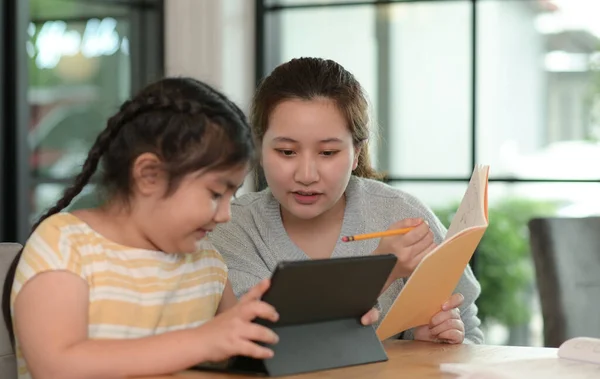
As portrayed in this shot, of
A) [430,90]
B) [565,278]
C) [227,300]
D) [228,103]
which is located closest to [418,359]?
[227,300]

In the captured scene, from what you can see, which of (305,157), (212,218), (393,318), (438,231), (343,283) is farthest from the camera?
(438,231)

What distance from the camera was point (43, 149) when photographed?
12.2ft

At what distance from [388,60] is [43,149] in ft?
4.46

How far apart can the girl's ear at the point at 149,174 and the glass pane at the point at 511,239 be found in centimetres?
259

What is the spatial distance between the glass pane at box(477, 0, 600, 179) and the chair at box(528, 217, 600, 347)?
175 centimetres

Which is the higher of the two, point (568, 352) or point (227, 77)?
point (227, 77)

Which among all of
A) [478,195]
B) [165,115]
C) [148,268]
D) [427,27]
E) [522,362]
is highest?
[427,27]

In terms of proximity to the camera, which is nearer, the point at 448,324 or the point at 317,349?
the point at 317,349

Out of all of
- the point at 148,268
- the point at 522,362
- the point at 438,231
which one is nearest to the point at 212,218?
the point at 148,268

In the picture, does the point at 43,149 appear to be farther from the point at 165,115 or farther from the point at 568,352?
the point at 568,352

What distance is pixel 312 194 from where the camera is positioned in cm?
195

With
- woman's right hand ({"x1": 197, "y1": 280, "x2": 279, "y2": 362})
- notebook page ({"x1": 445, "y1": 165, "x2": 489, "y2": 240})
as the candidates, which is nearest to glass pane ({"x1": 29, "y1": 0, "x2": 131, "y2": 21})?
notebook page ({"x1": 445, "y1": 165, "x2": 489, "y2": 240})

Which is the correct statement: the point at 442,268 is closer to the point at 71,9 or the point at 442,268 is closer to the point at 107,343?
the point at 107,343

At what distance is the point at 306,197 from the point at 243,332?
0.60 metres
